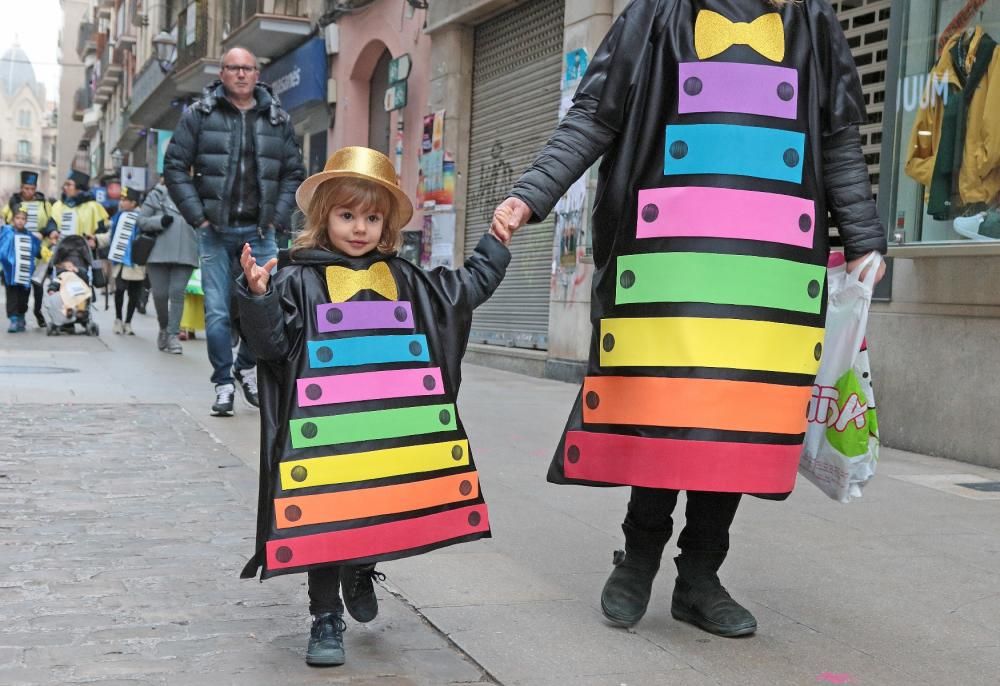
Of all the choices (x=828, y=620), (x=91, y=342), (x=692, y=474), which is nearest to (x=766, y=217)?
(x=692, y=474)

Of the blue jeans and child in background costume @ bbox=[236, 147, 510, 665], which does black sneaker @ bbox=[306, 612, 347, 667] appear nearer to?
child in background costume @ bbox=[236, 147, 510, 665]

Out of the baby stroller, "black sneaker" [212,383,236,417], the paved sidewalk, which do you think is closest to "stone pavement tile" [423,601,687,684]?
the paved sidewalk

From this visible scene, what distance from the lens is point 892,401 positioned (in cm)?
746

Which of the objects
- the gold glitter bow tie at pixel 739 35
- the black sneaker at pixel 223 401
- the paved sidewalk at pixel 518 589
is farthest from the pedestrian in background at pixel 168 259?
the gold glitter bow tie at pixel 739 35

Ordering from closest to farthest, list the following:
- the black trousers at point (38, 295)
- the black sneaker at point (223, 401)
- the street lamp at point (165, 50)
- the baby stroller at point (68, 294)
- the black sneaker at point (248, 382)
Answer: the black sneaker at point (223, 401)
the black sneaker at point (248, 382)
the baby stroller at point (68, 294)
the black trousers at point (38, 295)
the street lamp at point (165, 50)

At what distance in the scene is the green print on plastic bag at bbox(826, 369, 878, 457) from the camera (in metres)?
3.32

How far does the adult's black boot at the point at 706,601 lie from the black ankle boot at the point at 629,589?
90 mm

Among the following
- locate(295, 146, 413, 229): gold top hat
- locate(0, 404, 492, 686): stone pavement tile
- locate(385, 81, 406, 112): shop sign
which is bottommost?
locate(0, 404, 492, 686): stone pavement tile

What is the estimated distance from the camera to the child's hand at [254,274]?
283 cm

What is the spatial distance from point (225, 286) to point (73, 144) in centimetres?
10072

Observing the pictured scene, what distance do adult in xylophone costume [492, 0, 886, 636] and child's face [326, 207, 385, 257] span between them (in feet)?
1.20

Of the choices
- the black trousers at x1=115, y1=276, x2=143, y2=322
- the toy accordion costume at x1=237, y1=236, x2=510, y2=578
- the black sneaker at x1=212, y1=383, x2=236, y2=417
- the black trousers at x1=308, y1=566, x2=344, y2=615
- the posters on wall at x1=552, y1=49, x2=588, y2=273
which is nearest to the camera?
the toy accordion costume at x1=237, y1=236, x2=510, y2=578

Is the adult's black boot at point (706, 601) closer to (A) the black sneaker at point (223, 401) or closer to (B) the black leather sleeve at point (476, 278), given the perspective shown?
(B) the black leather sleeve at point (476, 278)

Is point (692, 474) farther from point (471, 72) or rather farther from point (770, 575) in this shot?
point (471, 72)
